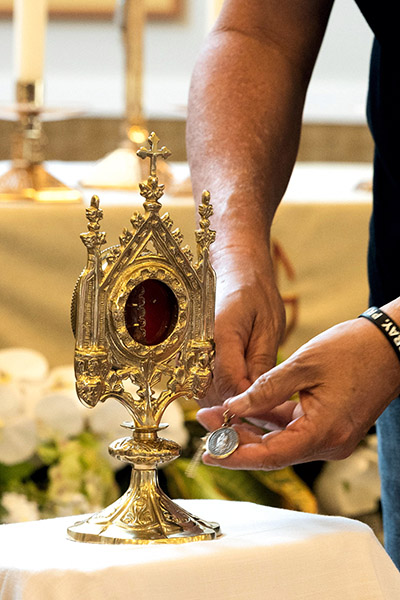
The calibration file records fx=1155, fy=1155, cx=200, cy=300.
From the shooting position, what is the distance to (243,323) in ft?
3.35

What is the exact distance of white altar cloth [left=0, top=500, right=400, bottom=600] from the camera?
74 cm

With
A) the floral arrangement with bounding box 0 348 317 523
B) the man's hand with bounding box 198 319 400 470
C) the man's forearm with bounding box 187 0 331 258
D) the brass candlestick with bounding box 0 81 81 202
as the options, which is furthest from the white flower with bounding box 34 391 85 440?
the man's hand with bounding box 198 319 400 470

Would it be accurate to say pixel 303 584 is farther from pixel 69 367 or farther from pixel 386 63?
pixel 69 367

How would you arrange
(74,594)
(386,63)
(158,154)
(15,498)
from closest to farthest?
(74,594), (158,154), (386,63), (15,498)

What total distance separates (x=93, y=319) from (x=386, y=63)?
0.50m

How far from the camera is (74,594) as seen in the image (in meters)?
0.73

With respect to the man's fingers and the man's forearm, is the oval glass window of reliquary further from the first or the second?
the man's forearm

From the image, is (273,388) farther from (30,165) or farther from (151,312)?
(30,165)

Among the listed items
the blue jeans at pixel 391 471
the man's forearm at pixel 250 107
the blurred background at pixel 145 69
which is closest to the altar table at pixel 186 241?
the man's forearm at pixel 250 107

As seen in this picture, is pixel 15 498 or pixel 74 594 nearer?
pixel 74 594

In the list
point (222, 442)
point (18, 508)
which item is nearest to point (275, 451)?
point (222, 442)

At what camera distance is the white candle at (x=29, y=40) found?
201 cm

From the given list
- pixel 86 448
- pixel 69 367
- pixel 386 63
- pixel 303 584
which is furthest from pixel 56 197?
pixel 303 584

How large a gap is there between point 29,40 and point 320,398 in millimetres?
1320
